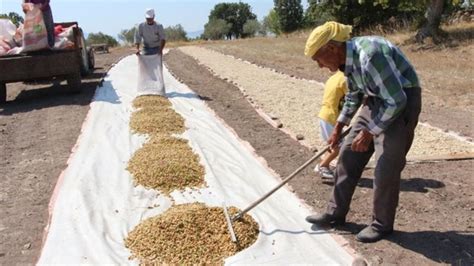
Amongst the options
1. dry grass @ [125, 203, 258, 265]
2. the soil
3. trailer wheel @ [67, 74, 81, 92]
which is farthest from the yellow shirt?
trailer wheel @ [67, 74, 81, 92]

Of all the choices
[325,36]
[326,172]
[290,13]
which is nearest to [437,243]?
[326,172]

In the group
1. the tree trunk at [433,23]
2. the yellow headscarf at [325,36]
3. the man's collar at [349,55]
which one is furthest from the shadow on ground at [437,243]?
the tree trunk at [433,23]

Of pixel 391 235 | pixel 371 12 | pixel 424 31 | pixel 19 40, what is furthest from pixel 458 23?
pixel 391 235

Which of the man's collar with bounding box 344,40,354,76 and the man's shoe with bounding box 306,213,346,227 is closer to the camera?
the man's collar with bounding box 344,40,354,76

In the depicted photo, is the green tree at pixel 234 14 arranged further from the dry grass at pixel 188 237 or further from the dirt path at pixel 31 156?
the dry grass at pixel 188 237

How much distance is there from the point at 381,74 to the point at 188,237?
1652mm

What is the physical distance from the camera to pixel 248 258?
3.13m

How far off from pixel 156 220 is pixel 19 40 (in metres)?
6.35

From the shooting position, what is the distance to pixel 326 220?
349 cm

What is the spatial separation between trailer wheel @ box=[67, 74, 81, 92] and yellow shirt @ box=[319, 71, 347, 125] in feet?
19.6

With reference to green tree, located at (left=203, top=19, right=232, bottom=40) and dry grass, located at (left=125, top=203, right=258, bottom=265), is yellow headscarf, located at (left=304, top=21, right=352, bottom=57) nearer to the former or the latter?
dry grass, located at (left=125, top=203, right=258, bottom=265)

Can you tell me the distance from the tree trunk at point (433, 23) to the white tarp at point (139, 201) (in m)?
12.3

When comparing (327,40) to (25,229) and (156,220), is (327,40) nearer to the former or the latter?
(156,220)

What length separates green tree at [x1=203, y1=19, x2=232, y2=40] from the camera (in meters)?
68.6
